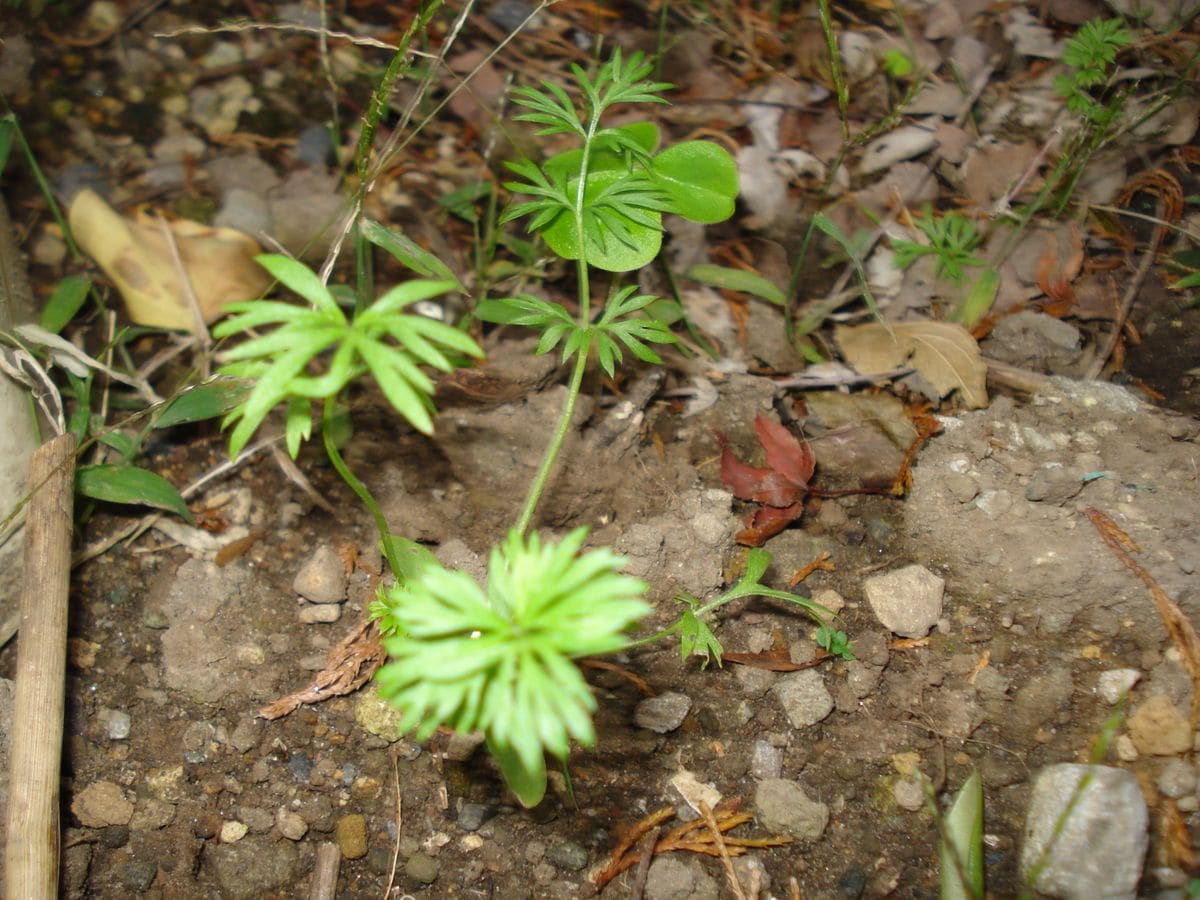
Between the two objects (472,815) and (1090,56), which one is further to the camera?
(1090,56)

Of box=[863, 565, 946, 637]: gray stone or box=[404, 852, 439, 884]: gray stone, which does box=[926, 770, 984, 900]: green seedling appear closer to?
box=[863, 565, 946, 637]: gray stone

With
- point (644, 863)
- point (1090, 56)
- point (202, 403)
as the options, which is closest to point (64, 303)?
point (202, 403)

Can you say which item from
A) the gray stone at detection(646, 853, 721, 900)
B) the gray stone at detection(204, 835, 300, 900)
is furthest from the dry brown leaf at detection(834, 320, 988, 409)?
the gray stone at detection(204, 835, 300, 900)

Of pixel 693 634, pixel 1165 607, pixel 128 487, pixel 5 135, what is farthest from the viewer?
pixel 5 135

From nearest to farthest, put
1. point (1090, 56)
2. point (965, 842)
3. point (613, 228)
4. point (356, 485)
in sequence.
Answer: point (356, 485) → point (965, 842) → point (613, 228) → point (1090, 56)

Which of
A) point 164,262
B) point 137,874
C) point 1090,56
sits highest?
point 1090,56

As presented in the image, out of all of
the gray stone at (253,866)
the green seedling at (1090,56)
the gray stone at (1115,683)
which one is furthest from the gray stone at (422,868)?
the green seedling at (1090,56)

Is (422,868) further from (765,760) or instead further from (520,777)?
(765,760)

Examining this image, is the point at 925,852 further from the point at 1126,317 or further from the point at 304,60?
the point at 304,60
